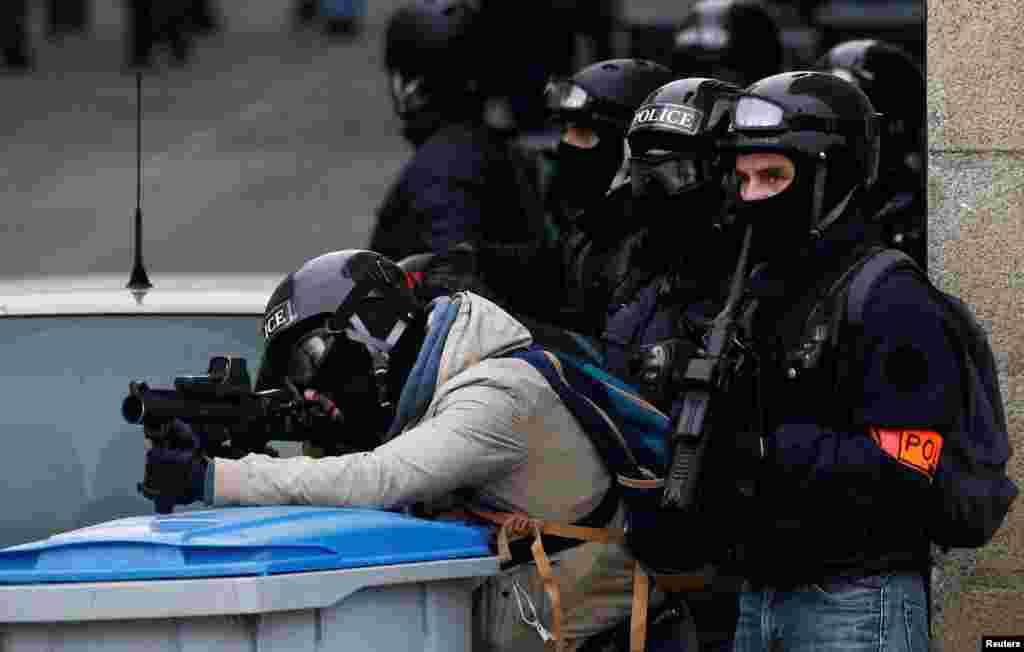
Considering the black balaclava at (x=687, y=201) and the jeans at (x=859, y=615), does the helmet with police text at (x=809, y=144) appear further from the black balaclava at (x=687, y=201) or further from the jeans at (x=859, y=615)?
the black balaclava at (x=687, y=201)

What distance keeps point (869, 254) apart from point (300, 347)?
1129mm

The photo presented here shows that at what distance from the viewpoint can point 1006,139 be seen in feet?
17.3

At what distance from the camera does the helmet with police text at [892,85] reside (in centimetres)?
729

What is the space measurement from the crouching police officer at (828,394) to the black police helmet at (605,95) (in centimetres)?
203

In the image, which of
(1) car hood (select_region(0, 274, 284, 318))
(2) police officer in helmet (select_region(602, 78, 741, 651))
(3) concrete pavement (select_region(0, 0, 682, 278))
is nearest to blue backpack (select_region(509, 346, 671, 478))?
(2) police officer in helmet (select_region(602, 78, 741, 651))

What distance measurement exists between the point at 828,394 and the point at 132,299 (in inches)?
81.1

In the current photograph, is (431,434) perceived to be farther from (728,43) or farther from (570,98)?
(728,43)

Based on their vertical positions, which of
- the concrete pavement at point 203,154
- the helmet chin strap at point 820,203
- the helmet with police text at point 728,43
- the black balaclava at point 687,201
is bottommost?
the concrete pavement at point 203,154

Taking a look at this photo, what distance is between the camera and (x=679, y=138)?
17.7 feet

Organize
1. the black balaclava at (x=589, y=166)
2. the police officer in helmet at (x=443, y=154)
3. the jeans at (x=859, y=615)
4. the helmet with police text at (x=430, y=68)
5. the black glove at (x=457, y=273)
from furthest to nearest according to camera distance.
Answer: the helmet with police text at (x=430, y=68)
the police officer in helmet at (x=443, y=154)
the black balaclava at (x=589, y=166)
the black glove at (x=457, y=273)
the jeans at (x=859, y=615)

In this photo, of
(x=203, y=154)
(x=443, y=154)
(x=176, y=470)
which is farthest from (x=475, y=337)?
(x=203, y=154)

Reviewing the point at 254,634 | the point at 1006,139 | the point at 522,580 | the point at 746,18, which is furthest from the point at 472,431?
the point at 746,18

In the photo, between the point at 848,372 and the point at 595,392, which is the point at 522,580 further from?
the point at 848,372

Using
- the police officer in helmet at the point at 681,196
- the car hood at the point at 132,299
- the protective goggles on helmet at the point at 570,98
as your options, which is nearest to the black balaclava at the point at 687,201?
the police officer in helmet at the point at 681,196
